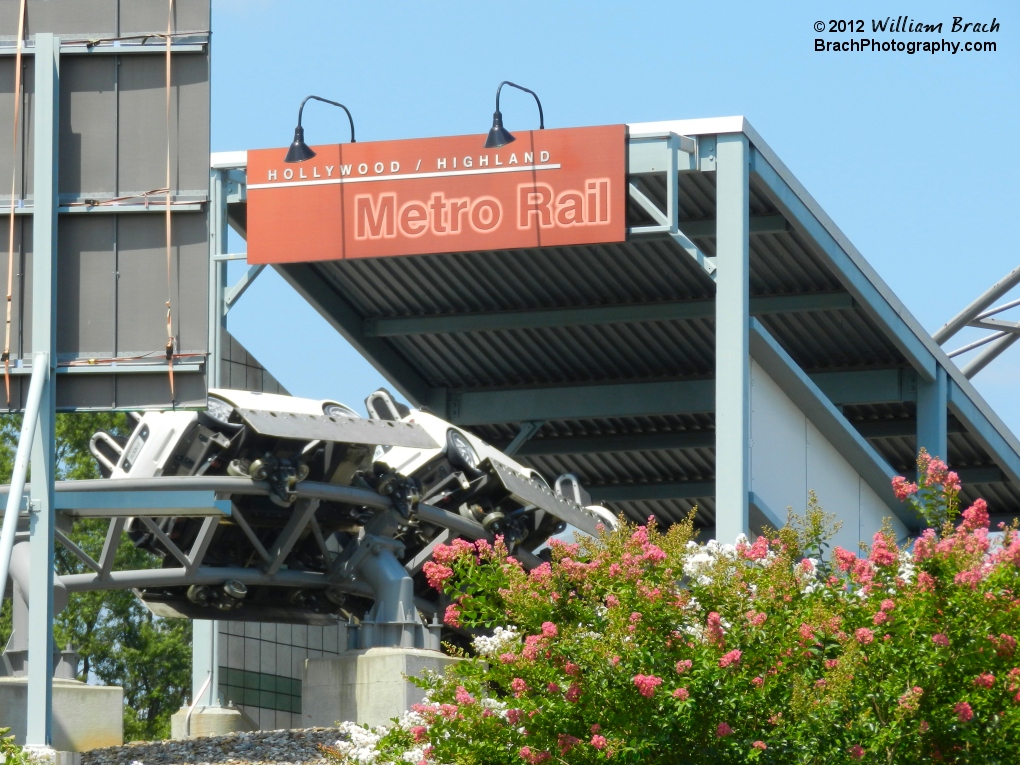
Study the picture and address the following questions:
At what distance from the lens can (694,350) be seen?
34312 mm

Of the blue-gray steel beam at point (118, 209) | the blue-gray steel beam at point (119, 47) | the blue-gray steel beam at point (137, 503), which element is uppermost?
the blue-gray steel beam at point (119, 47)

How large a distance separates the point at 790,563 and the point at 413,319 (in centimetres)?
2112

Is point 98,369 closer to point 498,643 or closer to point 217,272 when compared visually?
point 498,643

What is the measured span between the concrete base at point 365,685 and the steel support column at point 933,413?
35.4 ft

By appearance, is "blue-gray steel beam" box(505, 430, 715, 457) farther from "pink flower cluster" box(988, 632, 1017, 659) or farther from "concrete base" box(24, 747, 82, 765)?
"pink flower cluster" box(988, 632, 1017, 659)

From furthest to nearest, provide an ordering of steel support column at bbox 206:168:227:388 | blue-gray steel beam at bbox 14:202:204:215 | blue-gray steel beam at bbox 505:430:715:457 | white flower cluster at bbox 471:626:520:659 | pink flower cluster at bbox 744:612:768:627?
blue-gray steel beam at bbox 505:430:715:457
steel support column at bbox 206:168:227:388
blue-gray steel beam at bbox 14:202:204:215
white flower cluster at bbox 471:626:520:659
pink flower cluster at bbox 744:612:768:627

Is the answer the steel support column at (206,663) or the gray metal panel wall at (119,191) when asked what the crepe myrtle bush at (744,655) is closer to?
the gray metal panel wall at (119,191)

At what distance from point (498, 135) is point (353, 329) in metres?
9.54

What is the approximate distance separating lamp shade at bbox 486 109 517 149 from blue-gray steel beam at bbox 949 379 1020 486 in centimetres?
1104

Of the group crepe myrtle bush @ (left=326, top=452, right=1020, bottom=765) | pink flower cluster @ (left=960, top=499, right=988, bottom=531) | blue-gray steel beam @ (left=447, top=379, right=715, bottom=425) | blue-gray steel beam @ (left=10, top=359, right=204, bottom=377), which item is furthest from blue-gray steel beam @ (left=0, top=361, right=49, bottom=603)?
blue-gray steel beam @ (left=447, top=379, right=715, bottom=425)

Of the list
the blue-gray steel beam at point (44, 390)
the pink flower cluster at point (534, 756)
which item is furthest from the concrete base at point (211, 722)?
the pink flower cluster at point (534, 756)

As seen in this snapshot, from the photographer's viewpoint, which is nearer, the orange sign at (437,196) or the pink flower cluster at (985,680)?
the pink flower cluster at (985,680)

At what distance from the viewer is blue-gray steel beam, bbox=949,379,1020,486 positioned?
3269cm

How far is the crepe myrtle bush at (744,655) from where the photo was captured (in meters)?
11.7
